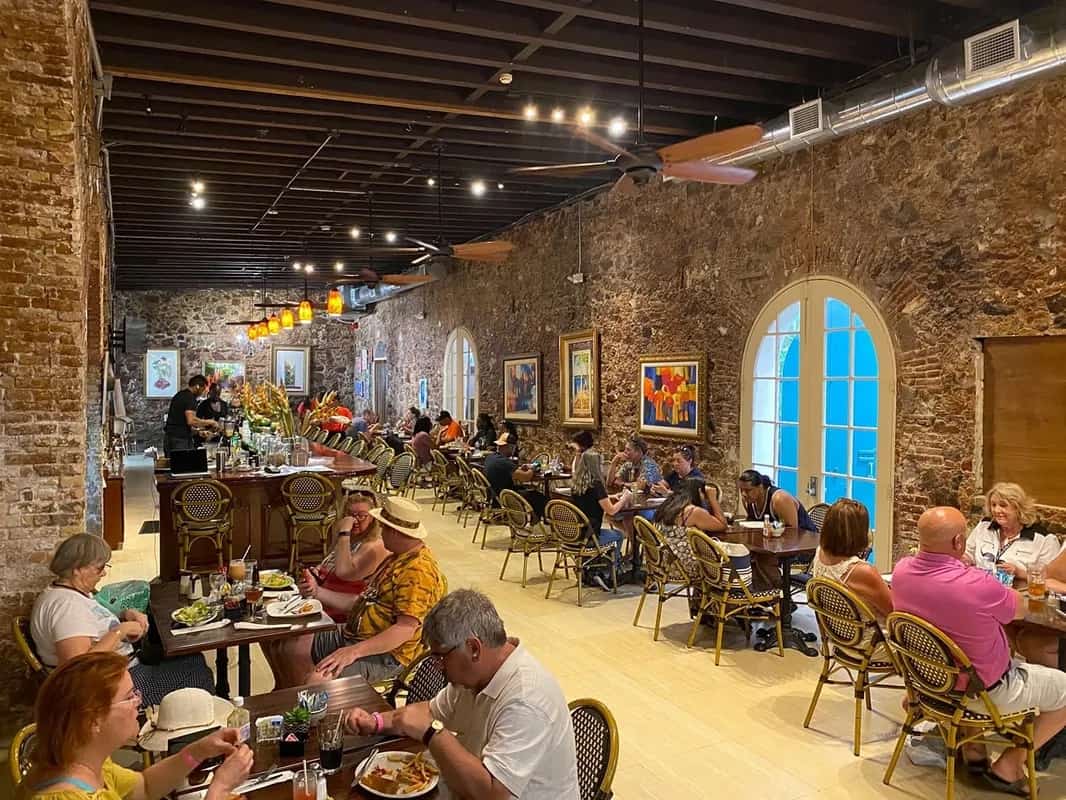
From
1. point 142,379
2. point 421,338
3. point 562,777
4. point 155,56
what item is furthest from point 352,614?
point 142,379

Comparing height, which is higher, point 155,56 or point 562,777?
point 155,56

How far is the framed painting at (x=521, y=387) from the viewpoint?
11.7m

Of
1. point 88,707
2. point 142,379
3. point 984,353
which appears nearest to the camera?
point 88,707

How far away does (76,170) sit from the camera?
407 centimetres

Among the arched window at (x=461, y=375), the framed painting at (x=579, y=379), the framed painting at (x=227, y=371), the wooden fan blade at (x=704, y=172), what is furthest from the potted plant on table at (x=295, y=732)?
the framed painting at (x=227, y=371)

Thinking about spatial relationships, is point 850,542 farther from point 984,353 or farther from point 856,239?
point 856,239

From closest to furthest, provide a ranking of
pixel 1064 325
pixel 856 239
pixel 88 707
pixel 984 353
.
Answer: pixel 88 707, pixel 1064 325, pixel 984 353, pixel 856 239

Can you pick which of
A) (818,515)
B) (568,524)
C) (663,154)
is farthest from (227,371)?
(663,154)

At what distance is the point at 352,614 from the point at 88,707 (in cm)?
197

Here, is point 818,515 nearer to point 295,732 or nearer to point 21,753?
point 295,732

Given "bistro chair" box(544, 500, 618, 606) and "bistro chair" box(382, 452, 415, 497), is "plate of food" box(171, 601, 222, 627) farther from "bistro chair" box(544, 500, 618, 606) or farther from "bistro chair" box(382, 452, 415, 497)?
"bistro chair" box(382, 452, 415, 497)

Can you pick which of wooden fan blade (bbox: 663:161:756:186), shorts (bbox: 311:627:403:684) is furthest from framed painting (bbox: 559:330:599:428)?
shorts (bbox: 311:627:403:684)

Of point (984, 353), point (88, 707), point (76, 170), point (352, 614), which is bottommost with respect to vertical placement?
point (352, 614)

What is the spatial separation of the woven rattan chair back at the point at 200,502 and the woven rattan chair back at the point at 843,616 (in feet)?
16.4
